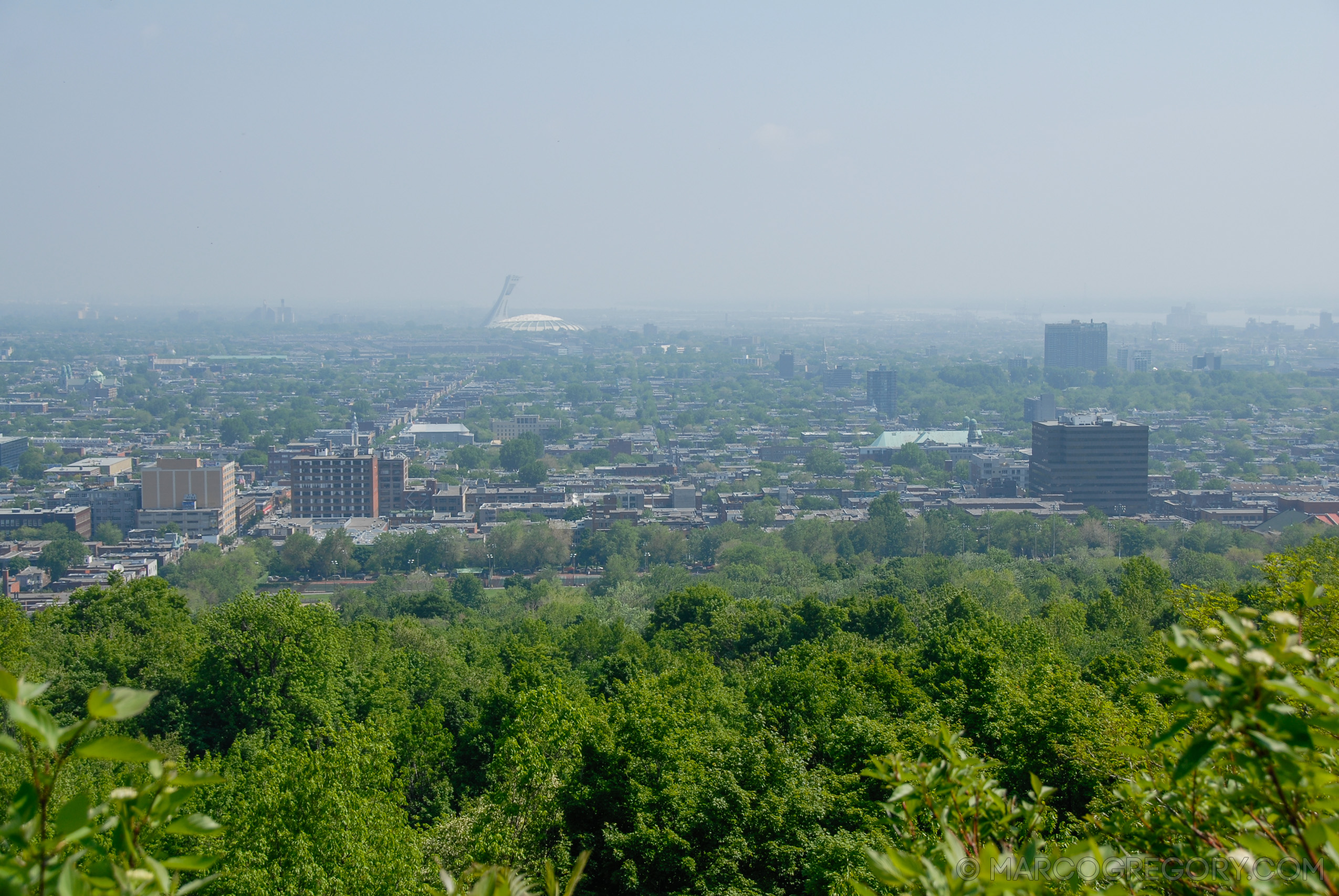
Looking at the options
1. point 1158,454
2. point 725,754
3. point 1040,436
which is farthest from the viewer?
point 1158,454

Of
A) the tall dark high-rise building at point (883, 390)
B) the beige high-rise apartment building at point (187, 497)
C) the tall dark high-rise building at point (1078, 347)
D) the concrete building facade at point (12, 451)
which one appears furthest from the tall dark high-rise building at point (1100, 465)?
the tall dark high-rise building at point (1078, 347)

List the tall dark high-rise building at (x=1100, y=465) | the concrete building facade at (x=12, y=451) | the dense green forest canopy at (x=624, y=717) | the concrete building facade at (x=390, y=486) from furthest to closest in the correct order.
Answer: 1. the concrete building facade at (x=12, y=451)
2. the concrete building facade at (x=390, y=486)
3. the tall dark high-rise building at (x=1100, y=465)
4. the dense green forest canopy at (x=624, y=717)

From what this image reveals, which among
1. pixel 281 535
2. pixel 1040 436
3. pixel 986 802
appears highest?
pixel 986 802

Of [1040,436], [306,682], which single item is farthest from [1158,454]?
[306,682]

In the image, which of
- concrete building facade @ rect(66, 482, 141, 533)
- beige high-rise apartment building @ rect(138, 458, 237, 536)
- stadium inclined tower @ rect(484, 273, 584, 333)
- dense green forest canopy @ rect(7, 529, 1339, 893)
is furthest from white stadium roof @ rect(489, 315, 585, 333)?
dense green forest canopy @ rect(7, 529, 1339, 893)

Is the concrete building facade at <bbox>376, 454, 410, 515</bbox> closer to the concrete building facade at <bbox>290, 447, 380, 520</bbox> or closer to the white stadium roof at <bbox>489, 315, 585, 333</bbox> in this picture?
the concrete building facade at <bbox>290, 447, 380, 520</bbox>

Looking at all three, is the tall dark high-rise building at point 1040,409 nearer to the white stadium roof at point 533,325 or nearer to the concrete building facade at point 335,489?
the concrete building facade at point 335,489

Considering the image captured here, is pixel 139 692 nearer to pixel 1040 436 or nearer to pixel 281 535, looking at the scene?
pixel 281 535
